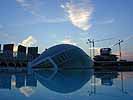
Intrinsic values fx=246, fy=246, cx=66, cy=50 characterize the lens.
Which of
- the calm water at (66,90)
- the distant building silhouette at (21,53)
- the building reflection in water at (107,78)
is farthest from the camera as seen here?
the distant building silhouette at (21,53)

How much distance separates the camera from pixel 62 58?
49750 mm

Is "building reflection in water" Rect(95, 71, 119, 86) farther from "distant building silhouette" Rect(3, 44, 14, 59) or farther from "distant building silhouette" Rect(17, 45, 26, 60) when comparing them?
"distant building silhouette" Rect(17, 45, 26, 60)

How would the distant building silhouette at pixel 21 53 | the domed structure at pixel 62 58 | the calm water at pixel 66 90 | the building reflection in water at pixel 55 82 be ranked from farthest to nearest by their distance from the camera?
the distant building silhouette at pixel 21 53 → the domed structure at pixel 62 58 → the building reflection in water at pixel 55 82 → the calm water at pixel 66 90

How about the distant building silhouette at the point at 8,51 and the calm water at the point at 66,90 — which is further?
the distant building silhouette at the point at 8,51

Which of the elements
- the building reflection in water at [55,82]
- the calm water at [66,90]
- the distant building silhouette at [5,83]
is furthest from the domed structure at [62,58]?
the calm water at [66,90]

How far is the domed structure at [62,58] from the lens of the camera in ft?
155

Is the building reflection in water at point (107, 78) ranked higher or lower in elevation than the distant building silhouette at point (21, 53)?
lower

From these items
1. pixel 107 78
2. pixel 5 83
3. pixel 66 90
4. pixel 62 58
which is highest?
pixel 62 58

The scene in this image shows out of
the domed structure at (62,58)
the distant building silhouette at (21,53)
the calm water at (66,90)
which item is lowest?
the calm water at (66,90)

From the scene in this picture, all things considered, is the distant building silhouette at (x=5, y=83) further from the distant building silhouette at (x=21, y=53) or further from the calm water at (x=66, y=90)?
the distant building silhouette at (x=21, y=53)

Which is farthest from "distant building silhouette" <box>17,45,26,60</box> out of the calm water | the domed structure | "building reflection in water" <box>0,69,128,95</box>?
the calm water

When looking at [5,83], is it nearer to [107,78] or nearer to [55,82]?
[55,82]

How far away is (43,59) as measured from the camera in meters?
47.9

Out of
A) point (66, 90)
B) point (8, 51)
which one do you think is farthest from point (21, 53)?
point (66, 90)
